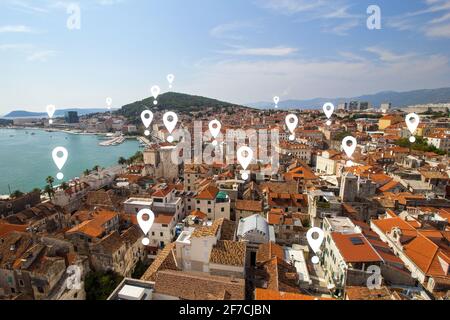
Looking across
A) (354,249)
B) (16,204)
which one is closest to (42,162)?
(16,204)

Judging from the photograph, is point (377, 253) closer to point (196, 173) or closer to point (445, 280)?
point (445, 280)

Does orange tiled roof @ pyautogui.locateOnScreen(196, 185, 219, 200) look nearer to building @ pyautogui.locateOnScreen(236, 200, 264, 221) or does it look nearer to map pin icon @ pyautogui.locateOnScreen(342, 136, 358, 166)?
building @ pyautogui.locateOnScreen(236, 200, 264, 221)

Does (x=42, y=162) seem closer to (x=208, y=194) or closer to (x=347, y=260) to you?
(x=208, y=194)

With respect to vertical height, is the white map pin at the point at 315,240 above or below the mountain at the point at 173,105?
below

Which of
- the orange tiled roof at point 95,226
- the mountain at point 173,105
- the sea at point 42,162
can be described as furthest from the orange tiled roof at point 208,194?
the mountain at point 173,105

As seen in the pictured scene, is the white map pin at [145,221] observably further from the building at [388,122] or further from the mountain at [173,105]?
the mountain at [173,105]

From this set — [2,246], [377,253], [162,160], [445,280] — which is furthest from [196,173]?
[445,280]

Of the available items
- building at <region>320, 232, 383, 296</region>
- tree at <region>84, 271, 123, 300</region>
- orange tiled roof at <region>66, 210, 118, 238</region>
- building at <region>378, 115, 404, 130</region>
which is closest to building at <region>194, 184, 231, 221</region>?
orange tiled roof at <region>66, 210, 118, 238</region>
